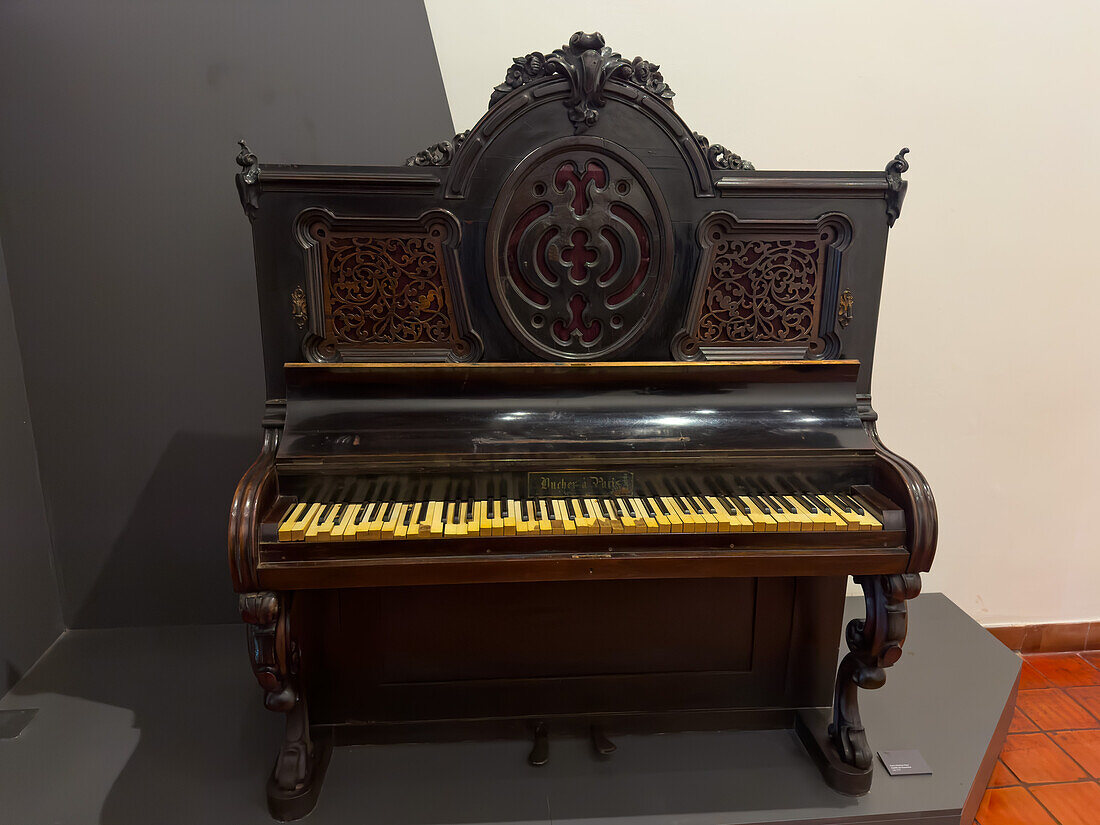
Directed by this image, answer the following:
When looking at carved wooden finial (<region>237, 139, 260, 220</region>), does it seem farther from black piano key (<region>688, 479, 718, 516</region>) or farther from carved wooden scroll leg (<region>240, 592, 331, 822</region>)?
black piano key (<region>688, 479, 718, 516</region>)

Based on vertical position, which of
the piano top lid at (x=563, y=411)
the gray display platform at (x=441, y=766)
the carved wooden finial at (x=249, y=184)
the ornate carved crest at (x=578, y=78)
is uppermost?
the ornate carved crest at (x=578, y=78)

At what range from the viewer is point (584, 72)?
1.59 meters

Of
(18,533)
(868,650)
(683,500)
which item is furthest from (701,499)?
(18,533)

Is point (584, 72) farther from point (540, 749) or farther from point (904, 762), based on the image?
point (904, 762)

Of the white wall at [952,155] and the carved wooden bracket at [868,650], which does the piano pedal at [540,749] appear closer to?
the carved wooden bracket at [868,650]

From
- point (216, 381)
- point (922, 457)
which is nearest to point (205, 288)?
point (216, 381)

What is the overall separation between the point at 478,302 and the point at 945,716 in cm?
194

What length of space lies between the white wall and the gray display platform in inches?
35.1

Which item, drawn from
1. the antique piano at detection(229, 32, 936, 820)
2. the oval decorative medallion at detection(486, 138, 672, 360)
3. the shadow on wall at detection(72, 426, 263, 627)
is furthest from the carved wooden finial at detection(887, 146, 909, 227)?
the shadow on wall at detection(72, 426, 263, 627)

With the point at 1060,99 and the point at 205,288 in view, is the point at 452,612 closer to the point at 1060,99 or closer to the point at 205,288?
the point at 205,288

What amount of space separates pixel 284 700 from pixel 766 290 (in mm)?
1657

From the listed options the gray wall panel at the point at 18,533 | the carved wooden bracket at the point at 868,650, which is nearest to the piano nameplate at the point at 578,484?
the carved wooden bracket at the point at 868,650

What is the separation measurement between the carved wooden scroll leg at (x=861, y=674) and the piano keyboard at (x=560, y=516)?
8.5 inches

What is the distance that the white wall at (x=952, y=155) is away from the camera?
2223 millimetres
